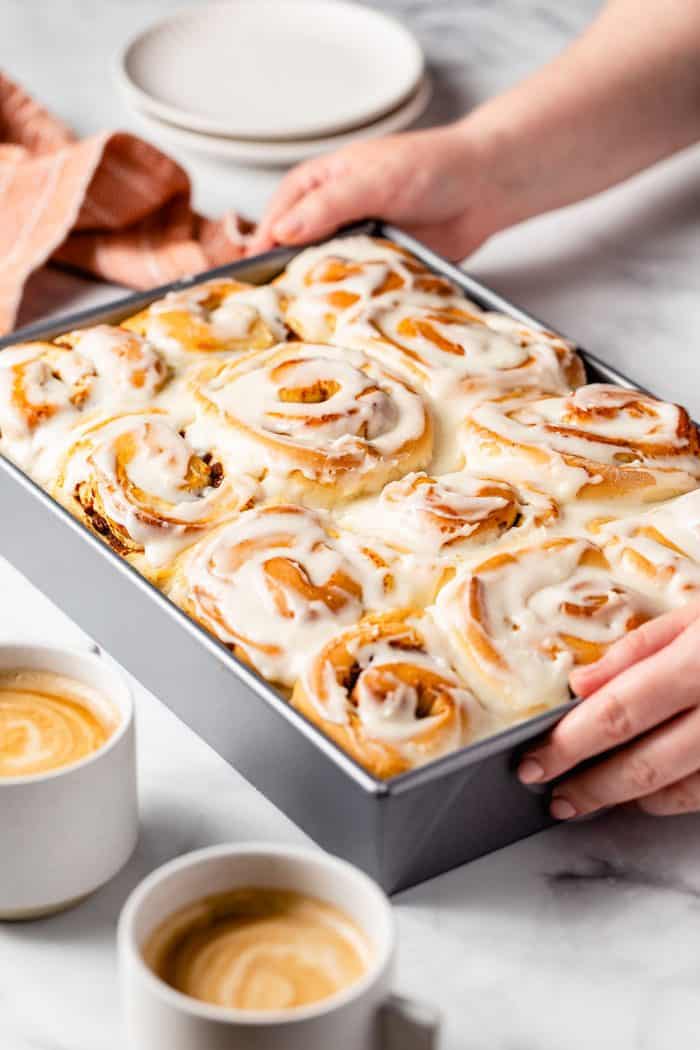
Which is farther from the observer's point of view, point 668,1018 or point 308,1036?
point 668,1018

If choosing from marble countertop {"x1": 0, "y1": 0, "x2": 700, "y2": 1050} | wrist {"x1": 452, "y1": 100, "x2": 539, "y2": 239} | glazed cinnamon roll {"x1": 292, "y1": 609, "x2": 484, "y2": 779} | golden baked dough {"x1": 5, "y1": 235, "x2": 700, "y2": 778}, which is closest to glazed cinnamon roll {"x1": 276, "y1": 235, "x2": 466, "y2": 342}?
golden baked dough {"x1": 5, "y1": 235, "x2": 700, "y2": 778}

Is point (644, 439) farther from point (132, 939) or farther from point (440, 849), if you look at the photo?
point (132, 939)

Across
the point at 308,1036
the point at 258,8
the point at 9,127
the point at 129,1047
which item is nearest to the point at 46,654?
the point at 129,1047

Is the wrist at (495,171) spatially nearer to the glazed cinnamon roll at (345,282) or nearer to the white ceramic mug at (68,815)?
the glazed cinnamon roll at (345,282)

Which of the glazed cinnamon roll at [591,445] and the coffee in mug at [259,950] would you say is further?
the glazed cinnamon roll at [591,445]

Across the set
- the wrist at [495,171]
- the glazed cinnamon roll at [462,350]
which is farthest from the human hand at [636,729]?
the wrist at [495,171]
